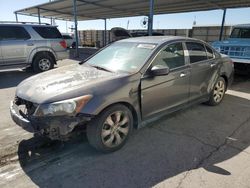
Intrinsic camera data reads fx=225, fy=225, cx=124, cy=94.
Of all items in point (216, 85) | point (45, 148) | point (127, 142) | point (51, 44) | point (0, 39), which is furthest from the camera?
point (51, 44)

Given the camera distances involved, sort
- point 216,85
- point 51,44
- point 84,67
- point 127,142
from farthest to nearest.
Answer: point 51,44 < point 216,85 < point 84,67 < point 127,142

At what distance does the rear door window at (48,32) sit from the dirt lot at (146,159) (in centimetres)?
570

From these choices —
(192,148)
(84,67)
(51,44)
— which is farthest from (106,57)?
(51,44)

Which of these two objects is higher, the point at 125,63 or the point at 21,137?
the point at 125,63

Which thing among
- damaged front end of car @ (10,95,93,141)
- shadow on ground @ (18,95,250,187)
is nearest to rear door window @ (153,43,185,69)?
shadow on ground @ (18,95,250,187)

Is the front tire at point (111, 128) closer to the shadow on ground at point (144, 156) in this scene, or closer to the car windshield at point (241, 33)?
Answer: the shadow on ground at point (144, 156)

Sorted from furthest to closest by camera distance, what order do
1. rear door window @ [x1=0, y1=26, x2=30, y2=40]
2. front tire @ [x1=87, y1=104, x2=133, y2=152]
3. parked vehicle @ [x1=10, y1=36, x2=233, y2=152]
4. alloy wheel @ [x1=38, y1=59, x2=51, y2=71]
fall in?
alloy wheel @ [x1=38, y1=59, x2=51, y2=71] → rear door window @ [x1=0, y1=26, x2=30, y2=40] → front tire @ [x1=87, y1=104, x2=133, y2=152] → parked vehicle @ [x1=10, y1=36, x2=233, y2=152]

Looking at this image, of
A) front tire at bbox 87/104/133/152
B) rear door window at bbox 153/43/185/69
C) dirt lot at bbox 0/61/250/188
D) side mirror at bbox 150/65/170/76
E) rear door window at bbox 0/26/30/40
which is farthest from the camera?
rear door window at bbox 0/26/30/40

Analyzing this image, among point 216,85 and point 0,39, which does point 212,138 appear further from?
point 0,39

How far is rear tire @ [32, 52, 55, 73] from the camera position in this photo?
9.26 m

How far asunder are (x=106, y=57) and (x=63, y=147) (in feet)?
5.81

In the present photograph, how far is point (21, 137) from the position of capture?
371 cm

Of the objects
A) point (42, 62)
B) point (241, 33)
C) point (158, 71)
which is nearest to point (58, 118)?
point (158, 71)

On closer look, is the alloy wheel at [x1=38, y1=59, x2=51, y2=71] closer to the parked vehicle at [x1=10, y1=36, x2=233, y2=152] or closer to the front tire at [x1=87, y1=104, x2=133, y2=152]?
the parked vehicle at [x1=10, y1=36, x2=233, y2=152]
